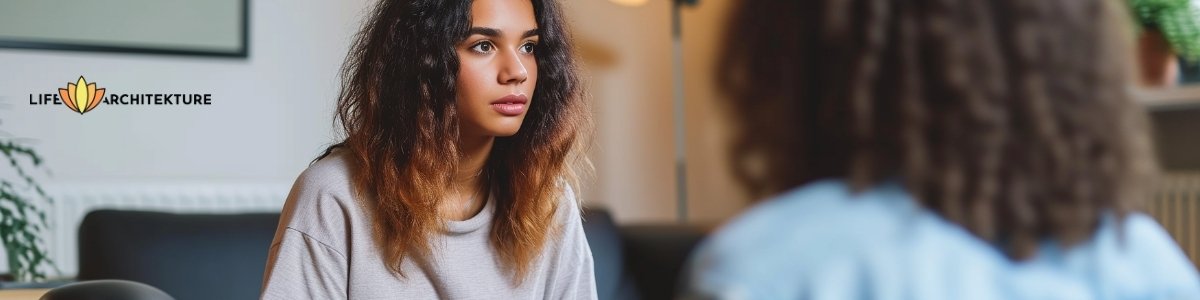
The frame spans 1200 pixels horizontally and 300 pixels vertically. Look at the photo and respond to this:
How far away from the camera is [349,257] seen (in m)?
1.32

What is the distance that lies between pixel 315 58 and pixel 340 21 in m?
Answer: 0.13

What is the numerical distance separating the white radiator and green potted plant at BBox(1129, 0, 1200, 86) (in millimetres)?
2120

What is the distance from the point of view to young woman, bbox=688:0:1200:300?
43 centimetres

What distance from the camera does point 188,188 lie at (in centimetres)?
290

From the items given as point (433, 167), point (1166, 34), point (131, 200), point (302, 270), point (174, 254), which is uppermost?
point (1166, 34)

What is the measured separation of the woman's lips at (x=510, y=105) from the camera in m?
1.30

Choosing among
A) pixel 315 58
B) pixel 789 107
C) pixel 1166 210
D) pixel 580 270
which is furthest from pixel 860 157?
pixel 315 58

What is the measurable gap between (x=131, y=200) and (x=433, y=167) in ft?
5.86

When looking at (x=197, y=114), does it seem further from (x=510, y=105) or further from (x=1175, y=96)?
(x=1175, y=96)

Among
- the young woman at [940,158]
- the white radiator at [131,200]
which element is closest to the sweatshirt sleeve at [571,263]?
the young woman at [940,158]

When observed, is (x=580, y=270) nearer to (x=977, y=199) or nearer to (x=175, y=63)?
(x=977, y=199)

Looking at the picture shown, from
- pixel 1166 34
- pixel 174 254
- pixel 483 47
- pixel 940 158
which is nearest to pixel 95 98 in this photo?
pixel 174 254

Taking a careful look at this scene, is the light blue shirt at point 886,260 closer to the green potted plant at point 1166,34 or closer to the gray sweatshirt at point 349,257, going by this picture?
the gray sweatshirt at point 349,257

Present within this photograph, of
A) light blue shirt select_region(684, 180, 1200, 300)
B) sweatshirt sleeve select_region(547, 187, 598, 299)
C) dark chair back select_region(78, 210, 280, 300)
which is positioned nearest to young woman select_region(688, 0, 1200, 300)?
light blue shirt select_region(684, 180, 1200, 300)
